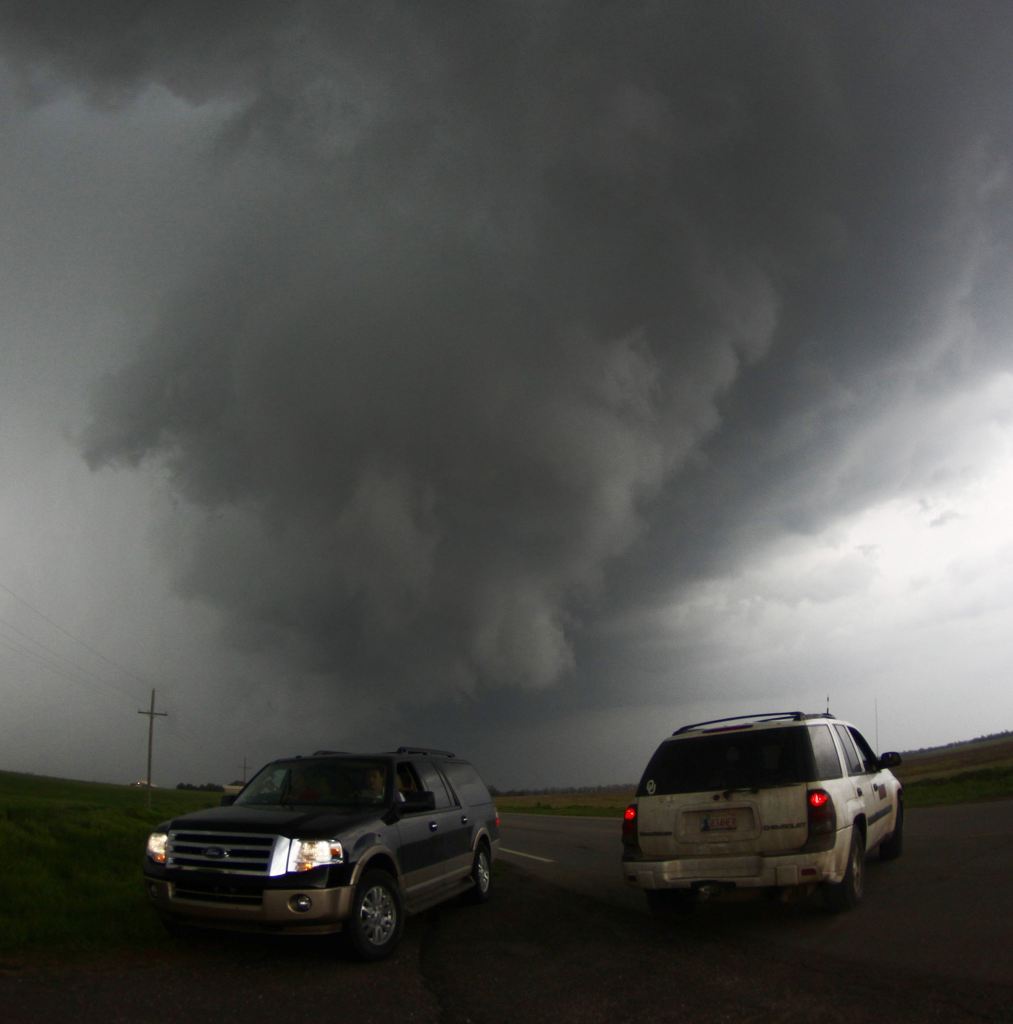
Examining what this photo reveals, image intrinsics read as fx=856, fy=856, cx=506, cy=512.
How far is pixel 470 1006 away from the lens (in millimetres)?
6008

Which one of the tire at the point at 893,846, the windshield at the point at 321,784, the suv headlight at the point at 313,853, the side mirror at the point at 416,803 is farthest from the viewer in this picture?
the tire at the point at 893,846

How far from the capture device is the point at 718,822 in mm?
8156

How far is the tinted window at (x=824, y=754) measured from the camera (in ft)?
27.7

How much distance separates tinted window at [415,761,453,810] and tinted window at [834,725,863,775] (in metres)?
4.60

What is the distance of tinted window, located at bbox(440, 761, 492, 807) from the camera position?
1083cm

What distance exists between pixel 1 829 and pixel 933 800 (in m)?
24.9

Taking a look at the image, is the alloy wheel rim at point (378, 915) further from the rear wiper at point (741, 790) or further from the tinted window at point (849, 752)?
the tinted window at point (849, 752)

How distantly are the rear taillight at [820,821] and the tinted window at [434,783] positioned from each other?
407cm

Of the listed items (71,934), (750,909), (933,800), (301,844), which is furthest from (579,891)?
(933,800)

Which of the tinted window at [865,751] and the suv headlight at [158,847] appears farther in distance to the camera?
the tinted window at [865,751]

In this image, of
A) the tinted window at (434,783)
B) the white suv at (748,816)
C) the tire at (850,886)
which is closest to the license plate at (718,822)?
the white suv at (748,816)

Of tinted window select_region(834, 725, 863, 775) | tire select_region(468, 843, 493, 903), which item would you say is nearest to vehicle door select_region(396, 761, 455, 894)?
tire select_region(468, 843, 493, 903)

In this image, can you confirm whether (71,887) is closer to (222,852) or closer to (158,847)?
(158,847)

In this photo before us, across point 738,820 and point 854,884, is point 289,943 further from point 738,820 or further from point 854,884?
point 854,884
